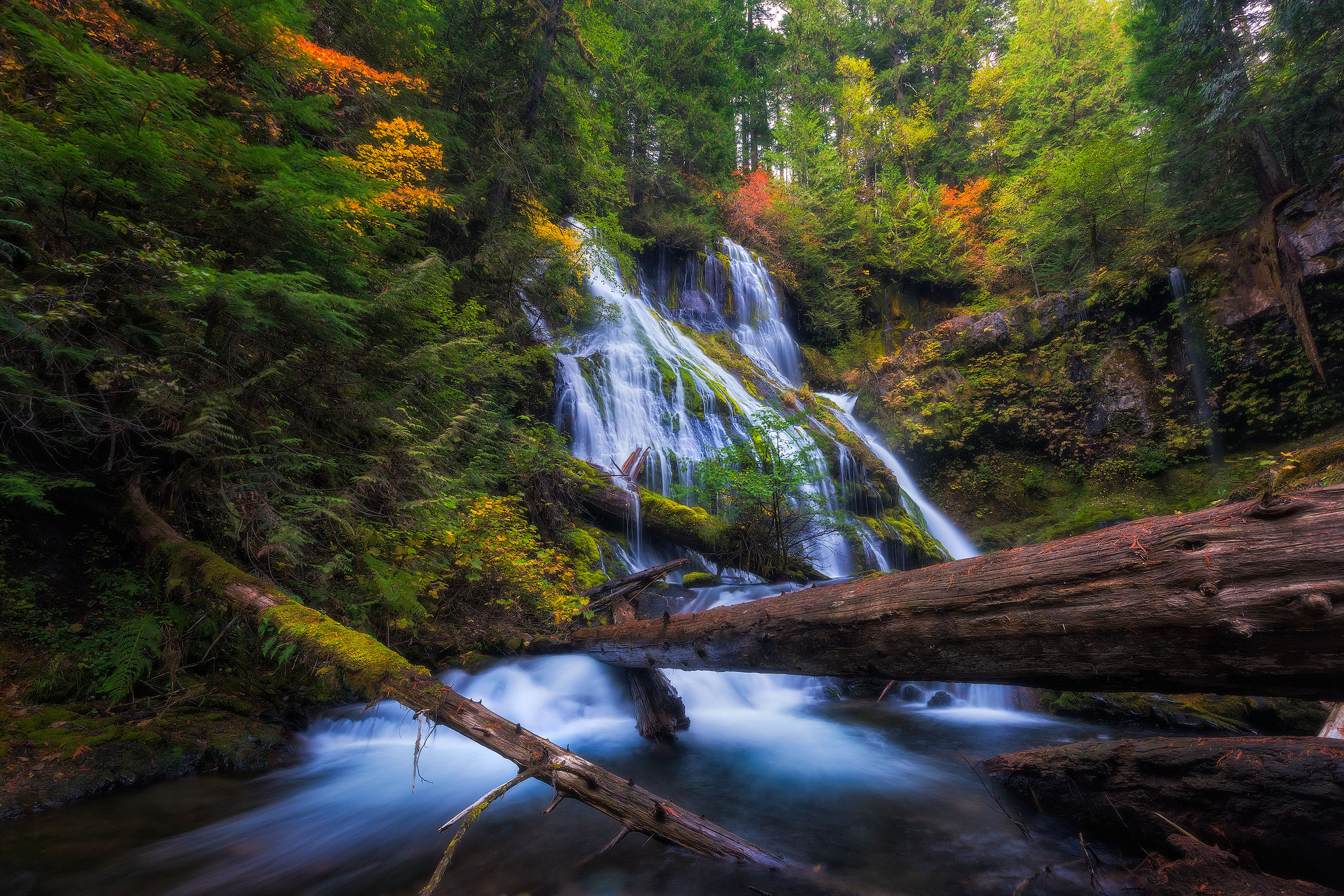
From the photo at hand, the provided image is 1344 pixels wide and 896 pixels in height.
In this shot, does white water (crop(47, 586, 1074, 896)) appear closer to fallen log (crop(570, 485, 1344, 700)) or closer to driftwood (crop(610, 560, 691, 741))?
driftwood (crop(610, 560, 691, 741))

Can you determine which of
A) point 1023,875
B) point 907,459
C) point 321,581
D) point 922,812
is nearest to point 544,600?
point 321,581

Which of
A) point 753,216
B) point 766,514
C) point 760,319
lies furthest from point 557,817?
point 753,216

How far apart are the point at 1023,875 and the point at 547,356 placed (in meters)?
9.05

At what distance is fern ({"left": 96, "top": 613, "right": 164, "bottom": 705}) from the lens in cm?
349

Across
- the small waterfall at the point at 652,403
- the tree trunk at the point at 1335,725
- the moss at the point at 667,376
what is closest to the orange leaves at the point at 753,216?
the small waterfall at the point at 652,403

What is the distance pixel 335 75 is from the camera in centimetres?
636

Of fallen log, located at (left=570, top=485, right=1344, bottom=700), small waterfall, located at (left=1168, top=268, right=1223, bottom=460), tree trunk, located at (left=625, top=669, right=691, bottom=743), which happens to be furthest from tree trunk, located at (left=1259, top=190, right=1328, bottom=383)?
tree trunk, located at (left=625, top=669, right=691, bottom=743)

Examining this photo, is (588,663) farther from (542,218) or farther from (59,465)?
(542,218)

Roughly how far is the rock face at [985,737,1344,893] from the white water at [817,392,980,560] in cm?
933

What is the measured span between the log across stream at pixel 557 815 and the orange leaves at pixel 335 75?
6937 millimetres

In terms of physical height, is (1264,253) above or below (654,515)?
above

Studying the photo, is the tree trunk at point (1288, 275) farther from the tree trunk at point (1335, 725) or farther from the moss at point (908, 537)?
the tree trunk at point (1335, 725)

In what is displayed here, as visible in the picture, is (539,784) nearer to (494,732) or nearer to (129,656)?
(494,732)

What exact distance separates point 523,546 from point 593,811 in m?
2.42
